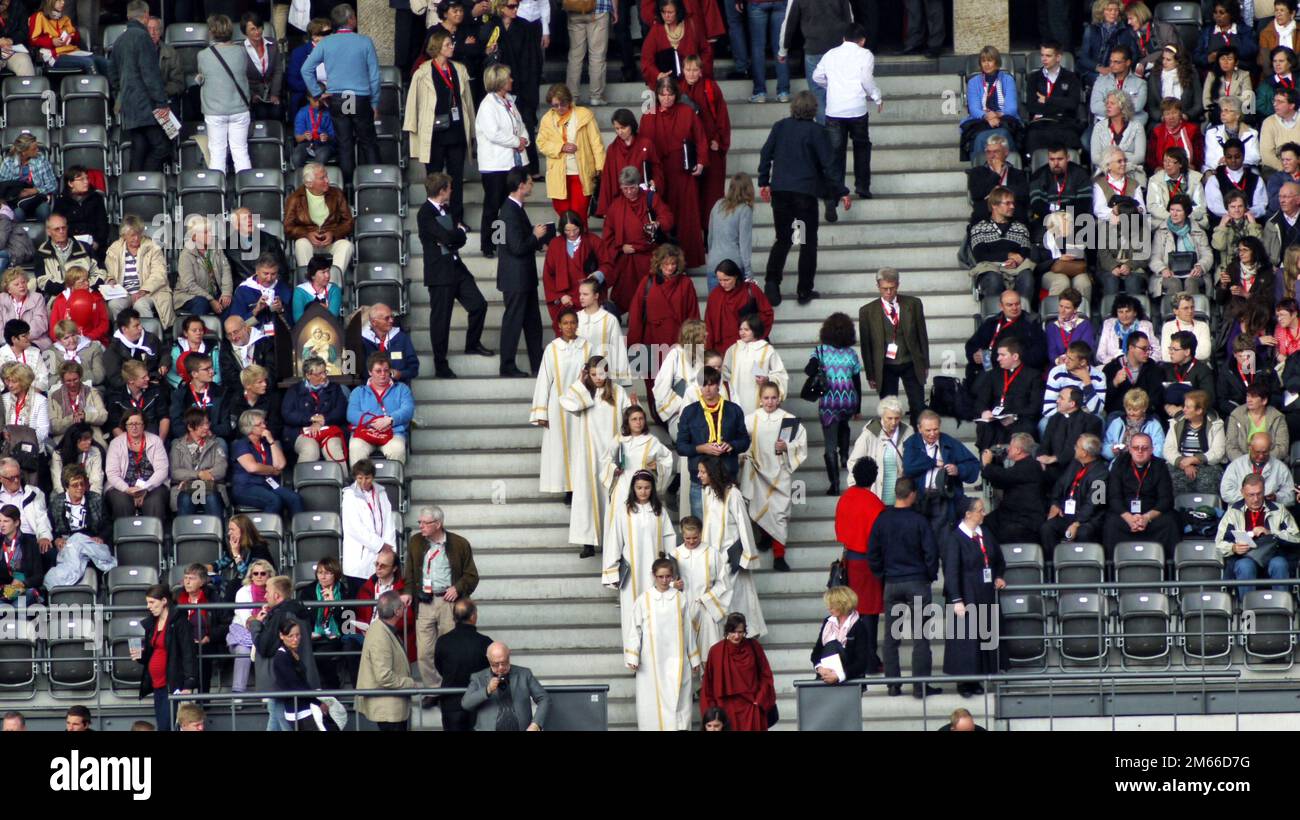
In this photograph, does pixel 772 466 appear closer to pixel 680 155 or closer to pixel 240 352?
pixel 680 155

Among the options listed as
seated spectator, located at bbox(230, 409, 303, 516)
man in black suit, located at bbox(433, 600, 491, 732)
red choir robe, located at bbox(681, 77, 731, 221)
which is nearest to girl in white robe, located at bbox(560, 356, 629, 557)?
seated spectator, located at bbox(230, 409, 303, 516)

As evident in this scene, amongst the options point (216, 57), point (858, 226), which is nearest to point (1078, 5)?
point (858, 226)

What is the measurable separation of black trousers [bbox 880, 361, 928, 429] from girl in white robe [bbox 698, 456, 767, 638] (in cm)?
215

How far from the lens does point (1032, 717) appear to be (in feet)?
70.6

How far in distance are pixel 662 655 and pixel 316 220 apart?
234 inches

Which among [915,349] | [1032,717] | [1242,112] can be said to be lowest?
[1032,717]

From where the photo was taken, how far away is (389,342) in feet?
79.5

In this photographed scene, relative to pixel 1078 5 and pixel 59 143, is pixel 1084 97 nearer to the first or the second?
pixel 1078 5

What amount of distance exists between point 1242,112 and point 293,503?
377 inches

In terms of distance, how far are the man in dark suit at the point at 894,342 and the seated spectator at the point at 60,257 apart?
261 inches

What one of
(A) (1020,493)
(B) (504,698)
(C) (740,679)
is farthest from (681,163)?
(B) (504,698)

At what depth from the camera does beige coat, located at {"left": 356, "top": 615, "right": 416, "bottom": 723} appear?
21.1m
